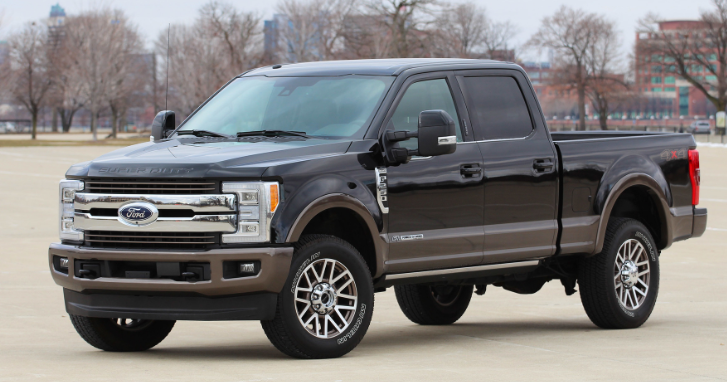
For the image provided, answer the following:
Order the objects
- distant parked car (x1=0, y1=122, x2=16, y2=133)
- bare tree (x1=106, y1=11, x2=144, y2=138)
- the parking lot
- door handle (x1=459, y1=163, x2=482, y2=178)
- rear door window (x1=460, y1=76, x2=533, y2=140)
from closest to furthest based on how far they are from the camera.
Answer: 1. the parking lot
2. door handle (x1=459, y1=163, x2=482, y2=178)
3. rear door window (x1=460, y1=76, x2=533, y2=140)
4. bare tree (x1=106, y1=11, x2=144, y2=138)
5. distant parked car (x1=0, y1=122, x2=16, y2=133)

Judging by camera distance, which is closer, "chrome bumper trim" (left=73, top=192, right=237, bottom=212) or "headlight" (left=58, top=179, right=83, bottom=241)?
"chrome bumper trim" (left=73, top=192, right=237, bottom=212)

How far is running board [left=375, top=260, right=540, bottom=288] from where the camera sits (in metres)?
7.80

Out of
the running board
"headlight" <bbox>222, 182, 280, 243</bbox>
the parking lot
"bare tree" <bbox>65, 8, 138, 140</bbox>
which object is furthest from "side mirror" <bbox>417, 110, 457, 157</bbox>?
"bare tree" <bbox>65, 8, 138, 140</bbox>

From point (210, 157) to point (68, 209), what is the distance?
1.07 metres

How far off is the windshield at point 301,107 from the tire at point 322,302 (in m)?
0.91

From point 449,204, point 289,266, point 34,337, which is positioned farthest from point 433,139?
point 34,337

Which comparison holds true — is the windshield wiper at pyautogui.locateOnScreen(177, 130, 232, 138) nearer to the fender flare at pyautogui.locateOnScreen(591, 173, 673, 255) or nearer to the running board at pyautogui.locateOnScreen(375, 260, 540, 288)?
the running board at pyautogui.locateOnScreen(375, 260, 540, 288)

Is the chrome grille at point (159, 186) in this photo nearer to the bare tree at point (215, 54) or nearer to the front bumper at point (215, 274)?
the front bumper at point (215, 274)

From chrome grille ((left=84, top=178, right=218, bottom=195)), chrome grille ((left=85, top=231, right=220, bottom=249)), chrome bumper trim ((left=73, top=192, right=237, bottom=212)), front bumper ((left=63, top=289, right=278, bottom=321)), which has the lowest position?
front bumper ((left=63, top=289, right=278, bottom=321))

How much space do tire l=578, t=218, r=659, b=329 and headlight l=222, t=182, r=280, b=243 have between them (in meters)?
3.54

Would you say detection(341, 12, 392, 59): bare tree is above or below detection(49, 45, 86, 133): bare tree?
above

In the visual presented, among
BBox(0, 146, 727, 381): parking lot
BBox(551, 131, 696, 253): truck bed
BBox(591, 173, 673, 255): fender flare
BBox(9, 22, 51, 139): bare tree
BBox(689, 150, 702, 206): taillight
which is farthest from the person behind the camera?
BBox(9, 22, 51, 139): bare tree

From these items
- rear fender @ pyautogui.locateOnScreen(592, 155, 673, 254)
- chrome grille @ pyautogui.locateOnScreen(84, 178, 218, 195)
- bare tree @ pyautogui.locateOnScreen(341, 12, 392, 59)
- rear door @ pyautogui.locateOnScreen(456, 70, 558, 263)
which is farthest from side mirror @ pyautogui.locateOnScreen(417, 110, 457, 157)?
bare tree @ pyautogui.locateOnScreen(341, 12, 392, 59)

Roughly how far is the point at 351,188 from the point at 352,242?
21.2 inches
